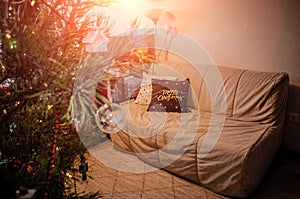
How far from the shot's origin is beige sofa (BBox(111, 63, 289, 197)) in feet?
6.60

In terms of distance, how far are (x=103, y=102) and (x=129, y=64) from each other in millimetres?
158

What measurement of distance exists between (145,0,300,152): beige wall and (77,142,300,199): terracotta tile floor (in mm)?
524

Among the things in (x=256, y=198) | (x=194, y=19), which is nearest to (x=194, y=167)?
(x=256, y=198)

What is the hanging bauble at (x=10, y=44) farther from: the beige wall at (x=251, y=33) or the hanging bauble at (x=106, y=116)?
the beige wall at (x=251, y=33)

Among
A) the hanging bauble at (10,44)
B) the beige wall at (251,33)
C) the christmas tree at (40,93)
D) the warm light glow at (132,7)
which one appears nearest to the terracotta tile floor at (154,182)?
the beige wall at (251,33)

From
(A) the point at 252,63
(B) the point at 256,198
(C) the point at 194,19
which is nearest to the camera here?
(B) the point at 256,198

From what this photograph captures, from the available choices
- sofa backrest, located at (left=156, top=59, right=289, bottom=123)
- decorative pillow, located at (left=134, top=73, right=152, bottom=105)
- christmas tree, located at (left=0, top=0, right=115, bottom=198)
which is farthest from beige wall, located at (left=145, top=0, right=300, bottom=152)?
christmas tree, located at (left=0, top=0, right=115, bottom=198)

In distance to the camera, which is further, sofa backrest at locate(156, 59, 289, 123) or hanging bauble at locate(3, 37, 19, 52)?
sofa backrest at locate(156, 59, 289, 123)

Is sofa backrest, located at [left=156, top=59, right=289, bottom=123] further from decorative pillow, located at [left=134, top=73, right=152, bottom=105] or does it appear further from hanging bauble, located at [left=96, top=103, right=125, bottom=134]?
hanging bauble, located at [left=96, top=103, right=125, bottom=134]

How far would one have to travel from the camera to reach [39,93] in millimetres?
746

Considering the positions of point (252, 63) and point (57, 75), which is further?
point (252, 63)

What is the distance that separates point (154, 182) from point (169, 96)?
3.14ft

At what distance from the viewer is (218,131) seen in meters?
2.33

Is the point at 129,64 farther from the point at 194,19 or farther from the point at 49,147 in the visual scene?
the point at 194,19
